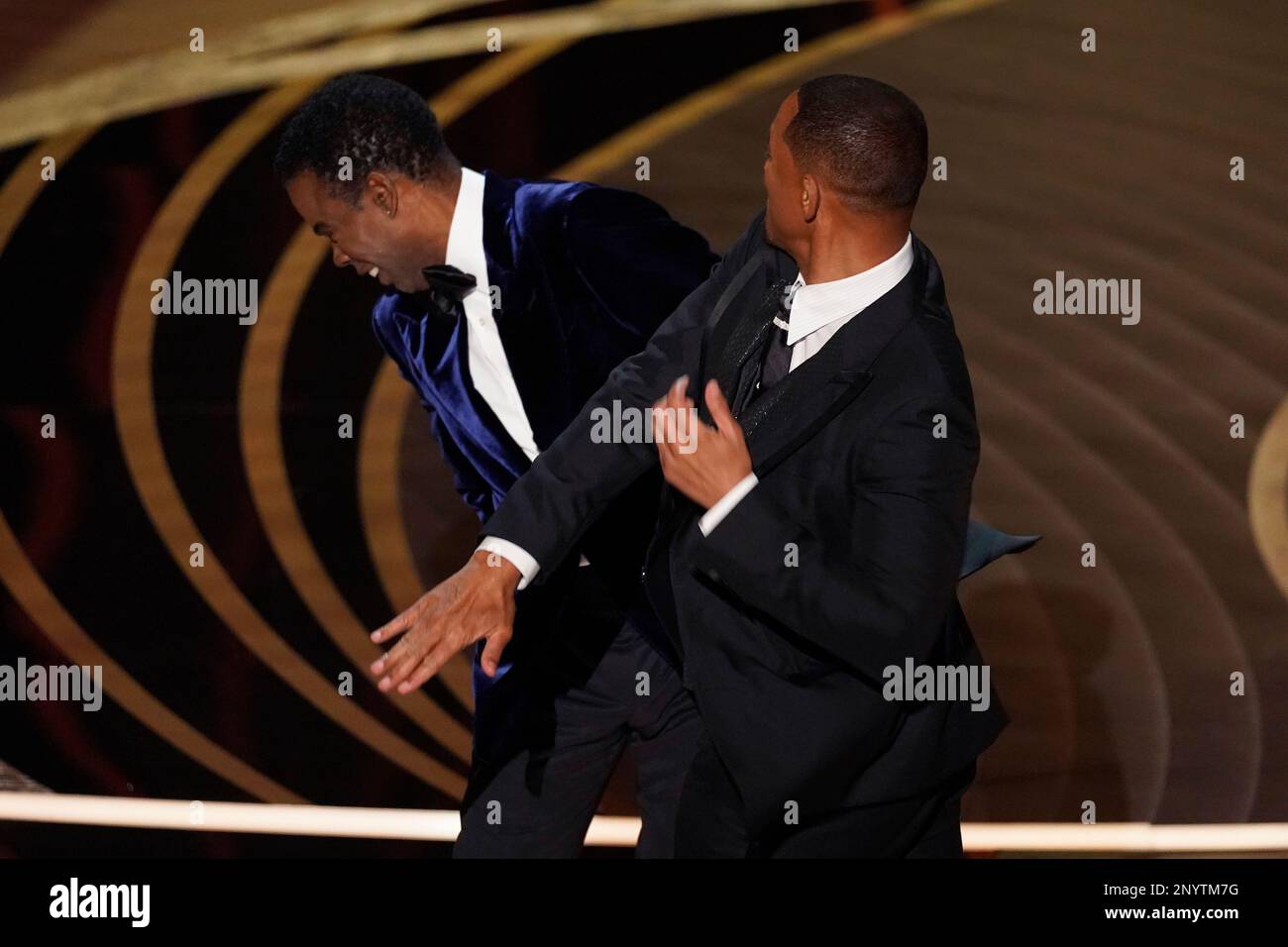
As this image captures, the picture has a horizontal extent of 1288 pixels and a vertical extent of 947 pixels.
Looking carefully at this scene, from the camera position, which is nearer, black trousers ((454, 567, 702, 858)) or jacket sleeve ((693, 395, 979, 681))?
jacket sleeve ((693, 395, 979, 681))

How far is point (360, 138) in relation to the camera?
2.34 m

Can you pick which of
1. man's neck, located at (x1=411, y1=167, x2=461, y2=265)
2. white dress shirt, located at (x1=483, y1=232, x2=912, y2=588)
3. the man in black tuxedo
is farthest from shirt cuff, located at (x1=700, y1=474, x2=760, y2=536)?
man's neck, located at (x1=411, y1=167, x2=461, y2=265)

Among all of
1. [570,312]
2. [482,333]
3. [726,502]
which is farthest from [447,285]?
[726,502]

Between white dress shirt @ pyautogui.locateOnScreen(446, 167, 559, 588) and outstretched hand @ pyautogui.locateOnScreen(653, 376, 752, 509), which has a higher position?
white dress shirt @ pyautogui.locateOnScreen(446, 167, 559, 588)

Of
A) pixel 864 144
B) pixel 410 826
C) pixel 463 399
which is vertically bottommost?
pixel 410 826

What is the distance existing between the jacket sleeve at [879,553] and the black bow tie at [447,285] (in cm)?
79

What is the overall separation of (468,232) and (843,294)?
0.80 metres

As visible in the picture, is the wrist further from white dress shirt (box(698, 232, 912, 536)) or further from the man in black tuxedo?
white dress shirt (box(698, 232, 912, 536))

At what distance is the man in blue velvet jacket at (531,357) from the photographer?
2.32 meters

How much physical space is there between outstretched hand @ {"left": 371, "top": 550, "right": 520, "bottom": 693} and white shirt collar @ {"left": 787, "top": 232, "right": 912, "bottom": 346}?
52 cm

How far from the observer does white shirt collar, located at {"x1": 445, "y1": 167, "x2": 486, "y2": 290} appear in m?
2.37

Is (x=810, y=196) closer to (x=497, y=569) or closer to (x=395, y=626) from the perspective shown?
(x=497, y=569)

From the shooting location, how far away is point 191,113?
3.78 metres
